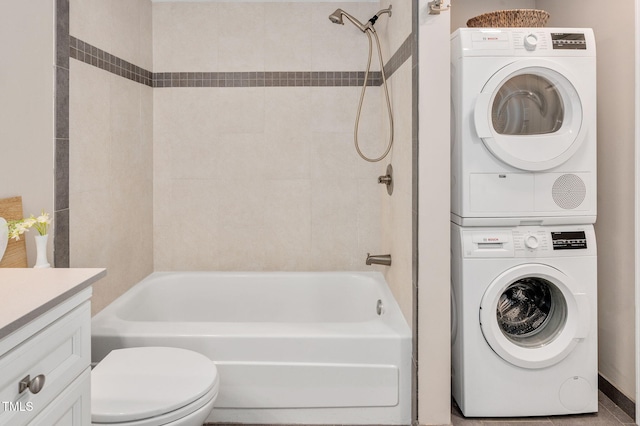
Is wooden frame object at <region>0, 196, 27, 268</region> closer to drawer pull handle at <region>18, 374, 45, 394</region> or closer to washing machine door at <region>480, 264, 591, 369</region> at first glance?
drawer pull handle at <region>18, 374, 45, 394</region>

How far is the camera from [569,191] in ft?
7.29

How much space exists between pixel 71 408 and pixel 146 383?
0.46 metres

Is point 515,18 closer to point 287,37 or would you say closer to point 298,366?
point 287,37

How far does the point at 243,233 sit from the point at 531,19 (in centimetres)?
200

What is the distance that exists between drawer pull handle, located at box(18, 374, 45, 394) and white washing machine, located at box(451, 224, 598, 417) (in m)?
1.69

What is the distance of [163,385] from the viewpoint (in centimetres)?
157

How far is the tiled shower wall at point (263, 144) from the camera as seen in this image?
310 centimetres

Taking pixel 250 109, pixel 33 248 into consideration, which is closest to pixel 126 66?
pixel 250 109

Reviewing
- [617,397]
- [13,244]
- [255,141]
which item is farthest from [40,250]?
[617,397]

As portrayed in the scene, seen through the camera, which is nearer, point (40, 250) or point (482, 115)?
point (40, 250)

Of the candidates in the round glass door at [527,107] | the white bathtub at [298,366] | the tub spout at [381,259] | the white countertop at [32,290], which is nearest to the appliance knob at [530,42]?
the round glass door at [527,107]

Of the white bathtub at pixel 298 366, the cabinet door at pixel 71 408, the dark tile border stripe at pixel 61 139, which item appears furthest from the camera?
the white bathtub at pixel 298 366

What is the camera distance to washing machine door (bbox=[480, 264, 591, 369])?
2.18 m

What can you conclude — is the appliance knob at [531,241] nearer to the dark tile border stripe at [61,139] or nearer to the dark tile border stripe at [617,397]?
the dark tile border stripe at [617,397]
